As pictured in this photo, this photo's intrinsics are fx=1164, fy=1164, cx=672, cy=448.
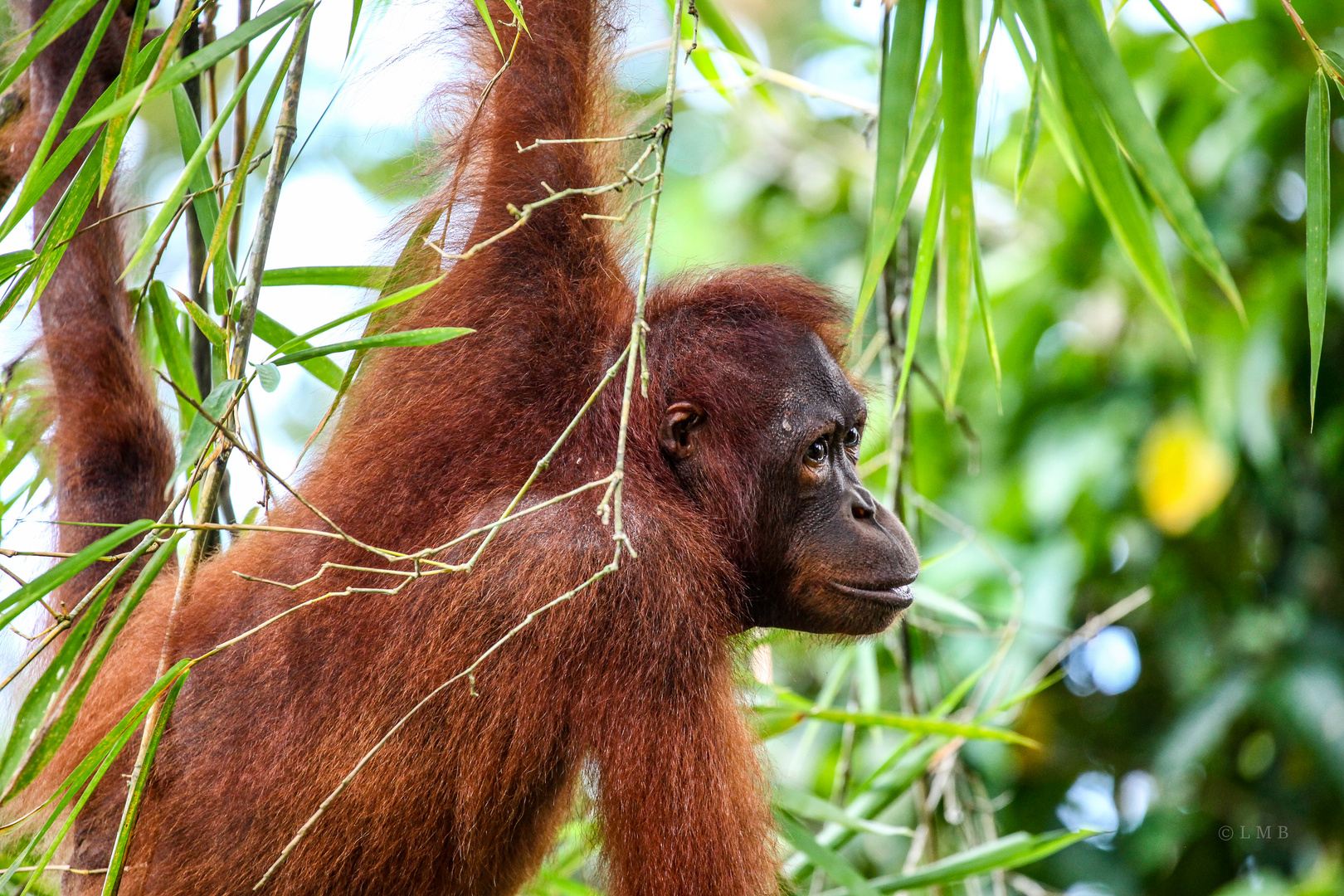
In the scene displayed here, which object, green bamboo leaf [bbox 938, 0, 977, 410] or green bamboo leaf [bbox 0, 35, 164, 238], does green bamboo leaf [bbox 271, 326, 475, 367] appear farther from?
green bamboo leaf [bbox 938, 0, 977, 410]

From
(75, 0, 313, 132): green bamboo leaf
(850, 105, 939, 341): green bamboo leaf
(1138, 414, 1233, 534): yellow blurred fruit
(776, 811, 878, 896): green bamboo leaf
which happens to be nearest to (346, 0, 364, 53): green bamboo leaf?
(75, 0, 313, 132): green bamboo leaf

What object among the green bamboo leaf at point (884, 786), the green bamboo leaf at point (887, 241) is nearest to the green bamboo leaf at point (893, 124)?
the green bamboo leaf at point (887, 241)

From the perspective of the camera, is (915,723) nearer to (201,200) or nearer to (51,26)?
(201,200)

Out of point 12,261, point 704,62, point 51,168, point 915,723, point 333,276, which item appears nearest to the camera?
point 51,168

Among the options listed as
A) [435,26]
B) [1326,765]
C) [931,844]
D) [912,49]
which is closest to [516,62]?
[435,26]

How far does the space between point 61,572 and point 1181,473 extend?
16.5 feet

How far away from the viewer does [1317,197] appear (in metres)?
2.19

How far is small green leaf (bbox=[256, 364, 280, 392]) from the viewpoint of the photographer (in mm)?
2039

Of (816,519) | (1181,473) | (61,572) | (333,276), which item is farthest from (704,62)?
(1181,473)

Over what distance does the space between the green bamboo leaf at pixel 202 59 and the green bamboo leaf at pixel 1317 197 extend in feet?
6.17

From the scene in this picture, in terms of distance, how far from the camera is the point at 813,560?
9.87 ft

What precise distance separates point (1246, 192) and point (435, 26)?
13.4ft

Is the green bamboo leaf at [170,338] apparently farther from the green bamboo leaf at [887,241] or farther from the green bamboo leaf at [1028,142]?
the green bamboo leaf at [1028,142]

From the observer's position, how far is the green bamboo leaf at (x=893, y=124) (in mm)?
2139
